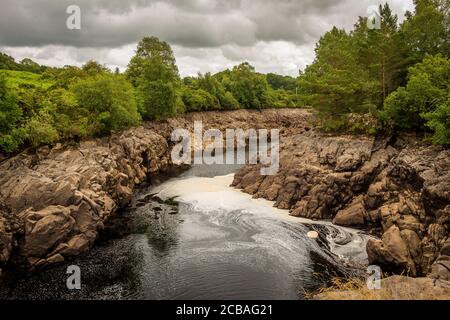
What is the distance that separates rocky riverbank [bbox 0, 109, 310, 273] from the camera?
24.0m

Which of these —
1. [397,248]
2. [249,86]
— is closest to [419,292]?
[397,248]

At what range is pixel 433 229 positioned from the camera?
21.1 m

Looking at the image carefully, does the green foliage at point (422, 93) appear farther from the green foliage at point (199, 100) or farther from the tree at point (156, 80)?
the green foliage at point (199, 100)

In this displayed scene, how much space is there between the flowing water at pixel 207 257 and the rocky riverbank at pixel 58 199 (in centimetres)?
154

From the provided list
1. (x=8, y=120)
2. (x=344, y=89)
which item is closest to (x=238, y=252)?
(x=8, y=120)

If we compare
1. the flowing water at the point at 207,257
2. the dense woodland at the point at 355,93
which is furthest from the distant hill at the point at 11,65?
the flowing water at the point at 207,257

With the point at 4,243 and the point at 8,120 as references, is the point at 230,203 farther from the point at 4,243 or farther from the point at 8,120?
the point at 8,120

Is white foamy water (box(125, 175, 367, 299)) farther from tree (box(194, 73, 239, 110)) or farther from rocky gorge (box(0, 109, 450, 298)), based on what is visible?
tree (box(194, 73, 239, 110))

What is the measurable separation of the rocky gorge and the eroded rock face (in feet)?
0.24

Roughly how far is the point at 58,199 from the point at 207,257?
1266cm

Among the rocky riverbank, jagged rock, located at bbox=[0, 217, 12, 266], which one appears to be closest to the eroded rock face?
the rocky riverbank

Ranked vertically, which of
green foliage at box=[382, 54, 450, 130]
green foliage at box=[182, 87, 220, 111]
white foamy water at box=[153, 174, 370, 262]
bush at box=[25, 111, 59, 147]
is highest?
green foliage at box=[182, 87, 220, 111]

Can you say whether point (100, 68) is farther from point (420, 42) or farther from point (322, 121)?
point (420, 42)
